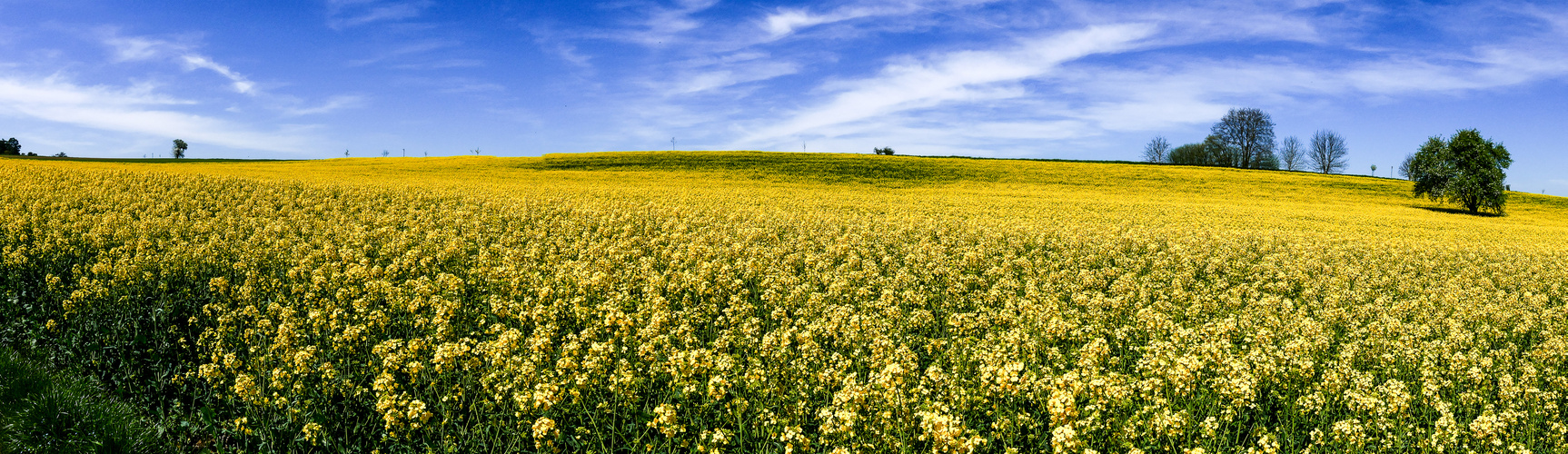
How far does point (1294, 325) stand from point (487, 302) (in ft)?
36.5

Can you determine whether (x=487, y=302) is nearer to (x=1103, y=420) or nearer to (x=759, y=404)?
(x=759, y=404)

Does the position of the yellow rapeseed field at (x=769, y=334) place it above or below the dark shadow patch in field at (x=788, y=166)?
below

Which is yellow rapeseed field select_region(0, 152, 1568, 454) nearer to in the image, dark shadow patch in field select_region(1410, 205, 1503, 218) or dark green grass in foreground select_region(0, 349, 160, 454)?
dark green grass in foreground select_region(0, 349, 160, 454)

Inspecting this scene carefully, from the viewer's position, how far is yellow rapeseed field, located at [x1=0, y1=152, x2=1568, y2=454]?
20.3 feet

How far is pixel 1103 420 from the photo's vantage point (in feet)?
21.5

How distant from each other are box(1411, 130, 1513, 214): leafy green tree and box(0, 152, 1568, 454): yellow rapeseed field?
34.9 meters

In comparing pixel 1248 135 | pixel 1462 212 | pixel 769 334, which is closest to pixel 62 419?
pixel 769 334

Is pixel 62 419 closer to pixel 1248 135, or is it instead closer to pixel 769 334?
pixel 769 334

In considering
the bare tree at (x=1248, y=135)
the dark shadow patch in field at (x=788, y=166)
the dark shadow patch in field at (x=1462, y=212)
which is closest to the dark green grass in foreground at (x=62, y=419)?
the dark shadow patch in field at (x=788, y=166)

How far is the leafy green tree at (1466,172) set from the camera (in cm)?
4725

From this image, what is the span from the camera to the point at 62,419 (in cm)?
694

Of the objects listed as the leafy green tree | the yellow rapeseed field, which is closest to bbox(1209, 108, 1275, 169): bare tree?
the leafy green tree

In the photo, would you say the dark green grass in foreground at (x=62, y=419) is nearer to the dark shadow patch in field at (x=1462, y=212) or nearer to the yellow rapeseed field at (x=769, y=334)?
the yellow rapeseed field at (x=769, y=334)

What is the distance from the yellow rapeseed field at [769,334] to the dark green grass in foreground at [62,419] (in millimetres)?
460
